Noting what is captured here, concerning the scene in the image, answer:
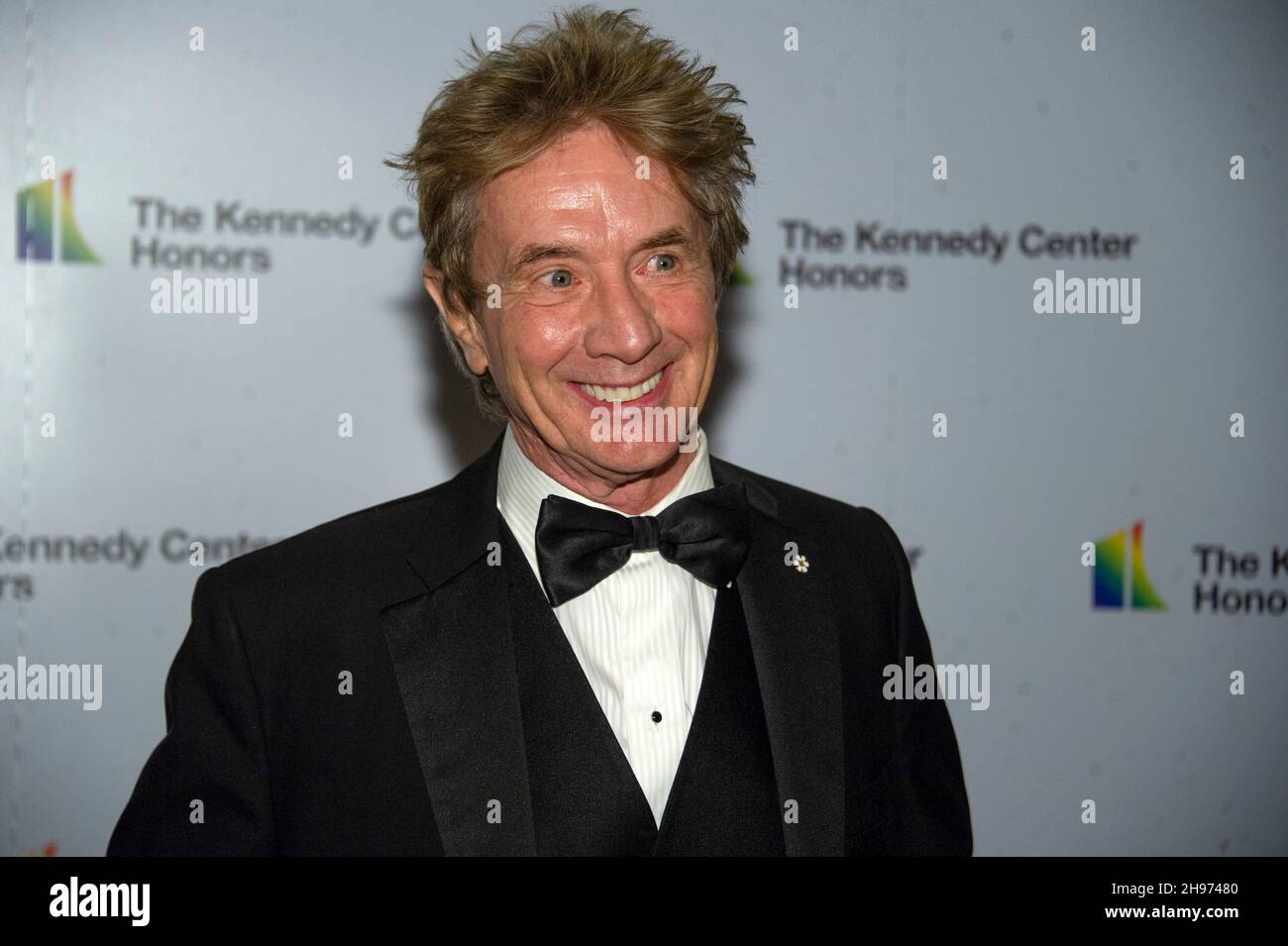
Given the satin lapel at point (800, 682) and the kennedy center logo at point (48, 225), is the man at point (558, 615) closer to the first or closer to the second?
the satin lapel at point (800, 682)

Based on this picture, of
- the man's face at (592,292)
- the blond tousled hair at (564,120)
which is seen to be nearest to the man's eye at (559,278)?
the man's face at (592,292)

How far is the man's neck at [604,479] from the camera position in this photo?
189 cm

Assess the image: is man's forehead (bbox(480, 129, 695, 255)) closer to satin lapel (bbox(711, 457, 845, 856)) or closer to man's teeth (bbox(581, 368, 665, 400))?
man's teeth (bbox(581, 368, 665, 400))

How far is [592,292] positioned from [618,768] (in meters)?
0.70

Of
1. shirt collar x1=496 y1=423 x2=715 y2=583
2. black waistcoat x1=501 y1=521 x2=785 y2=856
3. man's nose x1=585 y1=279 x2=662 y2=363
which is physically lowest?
black waistcoat x1=501 y1=521 x2=785 y2=856

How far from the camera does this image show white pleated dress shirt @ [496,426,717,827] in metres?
1.75

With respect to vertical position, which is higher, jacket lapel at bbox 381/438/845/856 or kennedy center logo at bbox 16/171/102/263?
kennedy center logo at bbox 16/171/102/263

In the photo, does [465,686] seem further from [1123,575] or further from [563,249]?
[1123,575]

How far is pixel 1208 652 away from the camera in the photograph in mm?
3217

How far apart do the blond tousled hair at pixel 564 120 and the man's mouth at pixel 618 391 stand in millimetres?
246

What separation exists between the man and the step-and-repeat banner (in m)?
1.15

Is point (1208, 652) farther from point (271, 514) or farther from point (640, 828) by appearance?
point (271, 514)

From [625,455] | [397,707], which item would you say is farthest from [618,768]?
[625,455]

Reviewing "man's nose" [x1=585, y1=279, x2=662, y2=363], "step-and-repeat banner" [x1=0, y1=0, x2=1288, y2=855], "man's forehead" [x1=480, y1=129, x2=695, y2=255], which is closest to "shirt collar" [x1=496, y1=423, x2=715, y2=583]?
"man's nose" [x1=585, y1=279, x2=662, y2=363]
